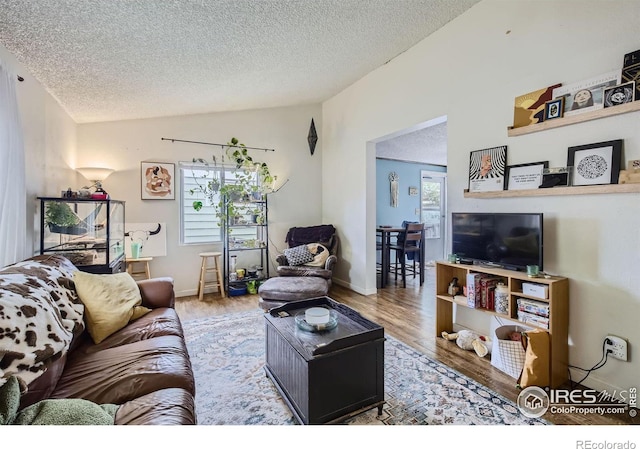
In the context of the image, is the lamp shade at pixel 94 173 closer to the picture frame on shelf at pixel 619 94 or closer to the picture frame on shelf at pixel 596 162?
the picture frame on shelf at pixel 596 162

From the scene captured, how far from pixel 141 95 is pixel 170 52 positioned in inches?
38.7

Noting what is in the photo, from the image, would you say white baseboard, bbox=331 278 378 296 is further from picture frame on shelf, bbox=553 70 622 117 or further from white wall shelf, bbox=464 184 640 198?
picture frame on shelf, bbox=553 70 622 117

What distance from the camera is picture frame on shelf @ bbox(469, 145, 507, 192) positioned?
246 cm

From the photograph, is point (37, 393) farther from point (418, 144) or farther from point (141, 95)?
point (418, 144)

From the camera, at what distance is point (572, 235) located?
207 centimetres

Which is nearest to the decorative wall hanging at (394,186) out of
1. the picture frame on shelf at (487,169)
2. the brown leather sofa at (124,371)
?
the picture frame on shelf at (487,169)

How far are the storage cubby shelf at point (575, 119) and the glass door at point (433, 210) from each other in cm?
443

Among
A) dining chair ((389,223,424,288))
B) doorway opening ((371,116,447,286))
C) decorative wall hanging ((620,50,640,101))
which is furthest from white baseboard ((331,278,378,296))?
decorative wall hanging ((620,50,640,101))

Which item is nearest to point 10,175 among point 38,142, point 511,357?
point 38,142

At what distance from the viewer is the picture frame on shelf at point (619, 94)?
5.77 feet

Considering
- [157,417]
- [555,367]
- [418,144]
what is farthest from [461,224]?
[418,144]

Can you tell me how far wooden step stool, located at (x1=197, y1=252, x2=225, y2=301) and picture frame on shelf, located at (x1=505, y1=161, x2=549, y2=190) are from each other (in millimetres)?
3536

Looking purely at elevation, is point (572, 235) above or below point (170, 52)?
below

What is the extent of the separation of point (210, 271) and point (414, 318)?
2.92 meters
